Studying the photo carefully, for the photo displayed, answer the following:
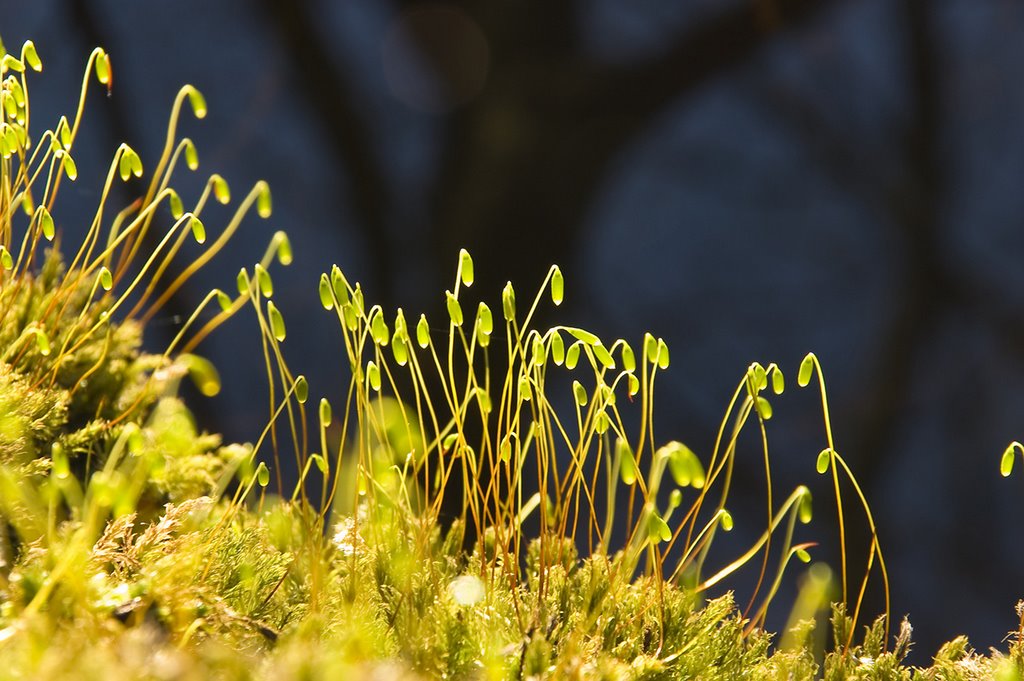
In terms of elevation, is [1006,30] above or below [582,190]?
above

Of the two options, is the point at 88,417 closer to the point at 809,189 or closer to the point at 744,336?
the point at 744,336

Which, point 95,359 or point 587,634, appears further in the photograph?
point 95,359

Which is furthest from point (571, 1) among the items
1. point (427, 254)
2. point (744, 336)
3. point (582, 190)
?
point (744, 336)

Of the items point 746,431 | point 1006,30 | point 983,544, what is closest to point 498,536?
point 746,431

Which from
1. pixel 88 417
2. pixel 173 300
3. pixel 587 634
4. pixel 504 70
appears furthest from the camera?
pixel 504 70

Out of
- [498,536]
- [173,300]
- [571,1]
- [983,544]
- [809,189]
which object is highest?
[571,1]

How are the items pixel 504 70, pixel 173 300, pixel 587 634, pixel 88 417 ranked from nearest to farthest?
1. pixel 587 634
2. pixel 88 417
3. pixel 173 300
4. pixel 504 70

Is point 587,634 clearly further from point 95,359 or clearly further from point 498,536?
point 95,359

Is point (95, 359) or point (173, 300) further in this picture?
point (173, 300)

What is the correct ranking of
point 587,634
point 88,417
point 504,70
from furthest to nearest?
point 504,70 < point 88,417 < point 587,634
